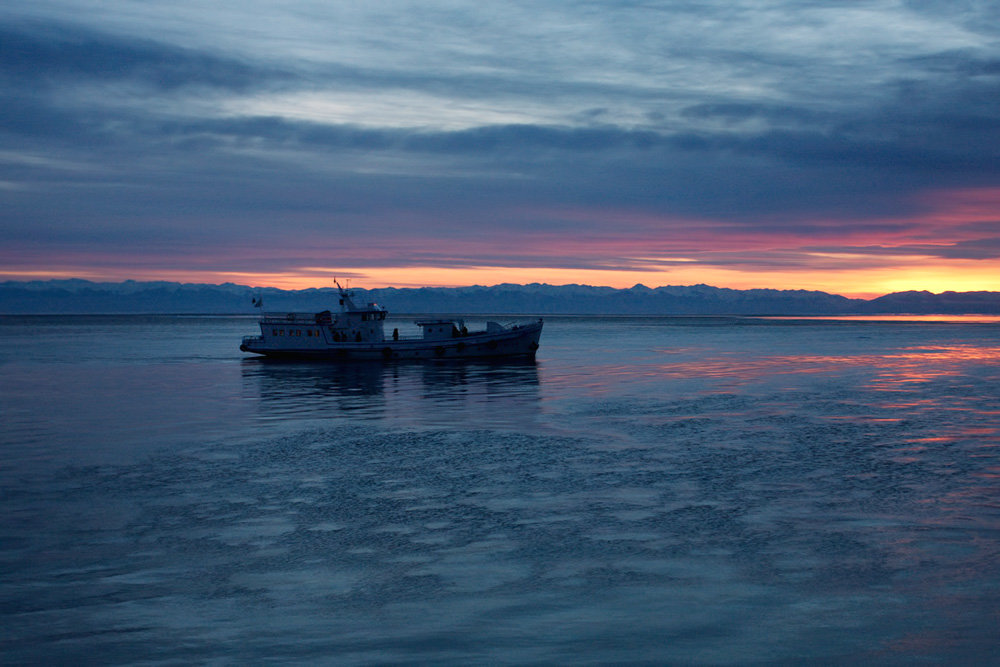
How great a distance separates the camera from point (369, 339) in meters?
79.0

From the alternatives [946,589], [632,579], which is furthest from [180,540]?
[946,589]

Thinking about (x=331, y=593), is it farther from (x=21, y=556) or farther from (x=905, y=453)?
(x=905, y=453)

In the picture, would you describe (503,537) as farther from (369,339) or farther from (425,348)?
(369,339)

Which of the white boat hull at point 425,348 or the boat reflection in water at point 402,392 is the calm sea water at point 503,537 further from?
the white boat hull at point 425,348

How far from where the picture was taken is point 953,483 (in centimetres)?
2105

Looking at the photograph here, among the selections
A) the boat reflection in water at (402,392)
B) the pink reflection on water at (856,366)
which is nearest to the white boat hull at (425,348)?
the boat reflection in water at (402,392)

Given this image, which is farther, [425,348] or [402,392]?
[425,348]

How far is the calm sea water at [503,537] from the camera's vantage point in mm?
11258

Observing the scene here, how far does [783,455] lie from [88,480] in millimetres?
20194

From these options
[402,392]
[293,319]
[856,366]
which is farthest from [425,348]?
[856,366]

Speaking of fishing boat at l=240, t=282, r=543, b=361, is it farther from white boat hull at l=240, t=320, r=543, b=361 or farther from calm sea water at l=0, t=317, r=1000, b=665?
calm sea water at l=0, t=317, r=1000, b=665

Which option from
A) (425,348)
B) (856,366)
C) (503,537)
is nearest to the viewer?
(503,537)

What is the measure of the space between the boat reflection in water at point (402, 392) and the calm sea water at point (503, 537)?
2.37ft

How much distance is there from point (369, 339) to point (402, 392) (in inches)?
1233
